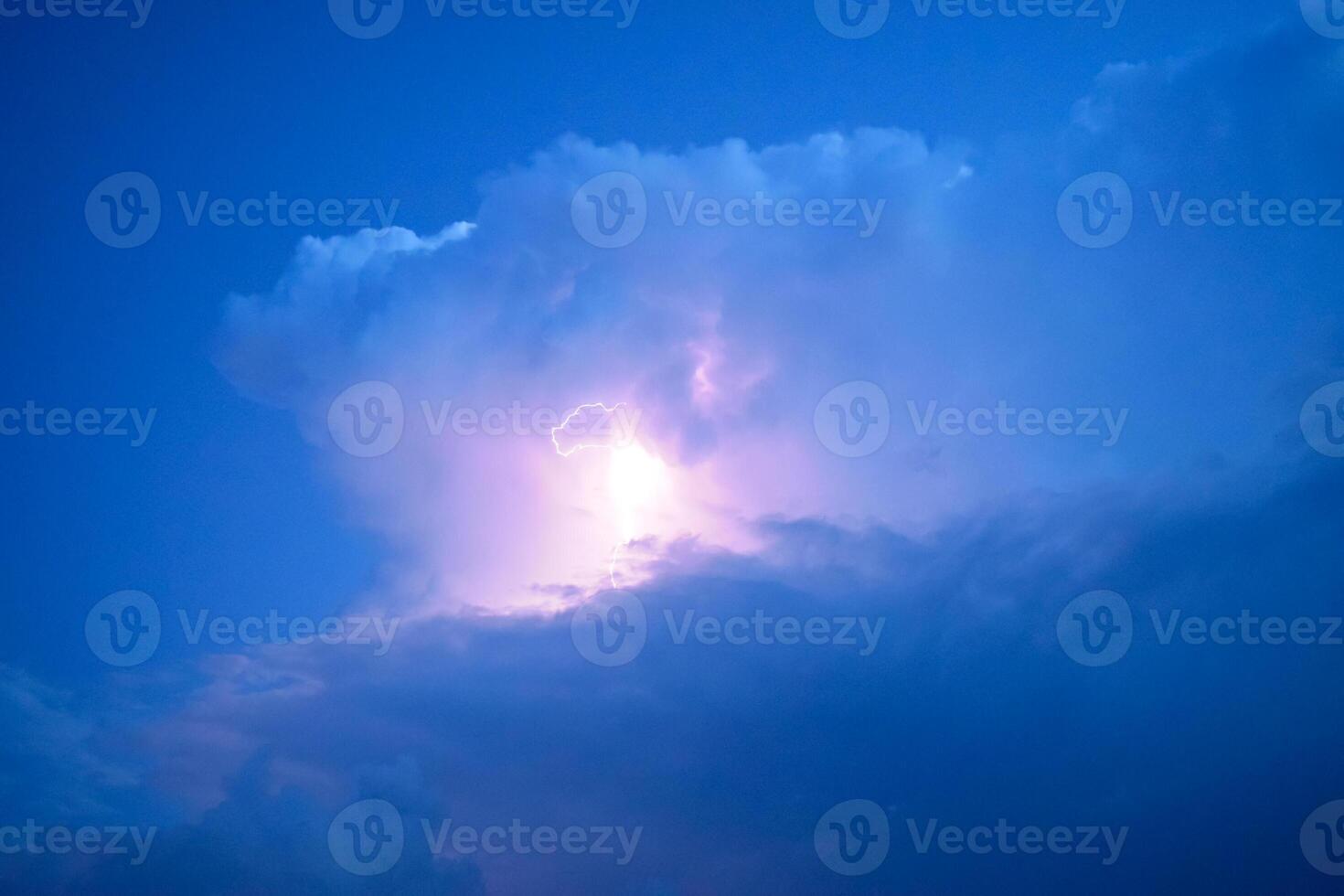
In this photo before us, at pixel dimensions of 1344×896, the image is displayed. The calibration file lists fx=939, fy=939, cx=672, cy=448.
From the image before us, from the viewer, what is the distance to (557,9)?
15031 mm

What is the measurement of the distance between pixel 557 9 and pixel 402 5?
254cm

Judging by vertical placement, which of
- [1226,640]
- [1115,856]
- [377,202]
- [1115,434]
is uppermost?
[377,202]

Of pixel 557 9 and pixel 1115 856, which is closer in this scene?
pixel 557 9

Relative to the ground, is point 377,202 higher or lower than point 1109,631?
higher

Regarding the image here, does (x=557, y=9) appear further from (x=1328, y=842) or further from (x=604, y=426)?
(x=1328, y=842)

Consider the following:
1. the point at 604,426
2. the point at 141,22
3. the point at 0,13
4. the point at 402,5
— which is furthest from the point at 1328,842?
the point at 0,13

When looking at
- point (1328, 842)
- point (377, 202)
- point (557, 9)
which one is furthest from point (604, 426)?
point (1328, 842)

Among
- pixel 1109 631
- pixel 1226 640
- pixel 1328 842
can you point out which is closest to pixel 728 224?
pixel 1109 631

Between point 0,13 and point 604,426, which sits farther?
point 604,426

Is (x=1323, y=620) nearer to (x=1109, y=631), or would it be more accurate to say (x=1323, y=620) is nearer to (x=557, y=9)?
(x=1109, y=631)

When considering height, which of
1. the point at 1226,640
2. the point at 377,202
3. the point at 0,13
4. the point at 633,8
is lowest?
the point at 1226,640

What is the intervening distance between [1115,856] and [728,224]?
12.8 metres

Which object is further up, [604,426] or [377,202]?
[377,202]

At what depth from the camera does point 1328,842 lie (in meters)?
15.8
